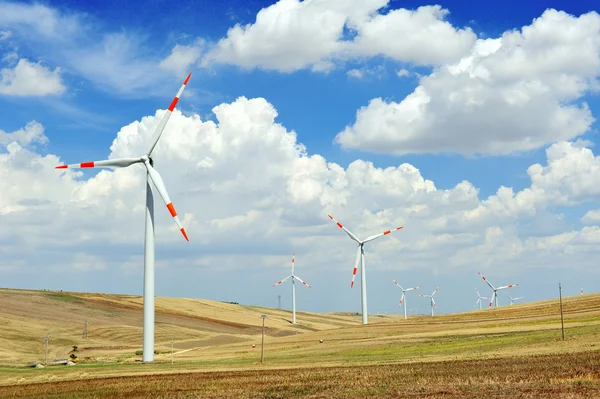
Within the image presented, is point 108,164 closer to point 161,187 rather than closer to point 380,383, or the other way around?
point 161,187

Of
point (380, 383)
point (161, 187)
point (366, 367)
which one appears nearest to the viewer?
point (380, 383)

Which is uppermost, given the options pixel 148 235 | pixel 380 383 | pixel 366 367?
pixel 148 235

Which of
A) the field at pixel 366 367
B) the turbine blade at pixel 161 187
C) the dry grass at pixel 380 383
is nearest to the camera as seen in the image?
the dry grass at pixel 380 383

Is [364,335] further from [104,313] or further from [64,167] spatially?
[104,313]

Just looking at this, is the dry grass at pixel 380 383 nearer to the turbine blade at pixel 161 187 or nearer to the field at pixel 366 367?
the field at pixel 366 367

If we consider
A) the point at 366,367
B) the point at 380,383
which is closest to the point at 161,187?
the point at 366,367

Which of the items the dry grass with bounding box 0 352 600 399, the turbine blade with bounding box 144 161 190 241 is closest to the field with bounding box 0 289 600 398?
the dry grass with bounding box 0 352 600 399

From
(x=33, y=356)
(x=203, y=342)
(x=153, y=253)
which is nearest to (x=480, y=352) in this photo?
(x=153, y=253)

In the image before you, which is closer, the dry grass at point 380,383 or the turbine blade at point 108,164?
the dry grass at point 380,383

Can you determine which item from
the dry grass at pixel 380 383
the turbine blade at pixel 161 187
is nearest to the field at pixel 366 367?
the dry grass at pixel 380 383

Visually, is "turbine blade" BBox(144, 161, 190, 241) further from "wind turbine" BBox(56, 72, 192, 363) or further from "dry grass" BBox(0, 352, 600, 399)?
"dry grass" BBox(0, 352, 600, 399)

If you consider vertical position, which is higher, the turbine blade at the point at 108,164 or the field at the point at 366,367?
the turbine blade at the point at 108,164

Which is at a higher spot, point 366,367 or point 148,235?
point 148,235

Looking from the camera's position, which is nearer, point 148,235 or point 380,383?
point 380,383
